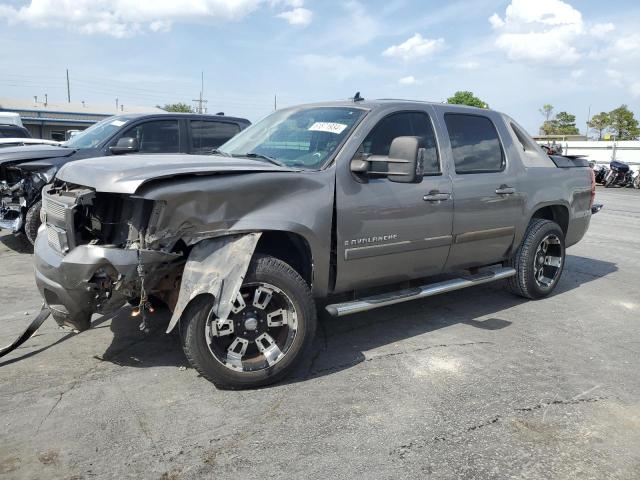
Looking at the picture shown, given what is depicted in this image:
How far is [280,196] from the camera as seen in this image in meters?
3.72

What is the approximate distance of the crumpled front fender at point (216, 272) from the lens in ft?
11.0

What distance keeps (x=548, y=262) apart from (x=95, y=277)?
15.2 feet

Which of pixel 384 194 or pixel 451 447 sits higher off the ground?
pixel 384 194

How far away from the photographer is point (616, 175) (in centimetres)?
2478

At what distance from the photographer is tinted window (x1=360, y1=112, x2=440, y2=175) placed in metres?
4.37

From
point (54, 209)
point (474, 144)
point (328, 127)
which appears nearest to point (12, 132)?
point (54, 209)

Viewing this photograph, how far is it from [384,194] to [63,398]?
255 cm

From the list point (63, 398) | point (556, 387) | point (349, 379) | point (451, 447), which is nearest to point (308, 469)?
point (451, 447)

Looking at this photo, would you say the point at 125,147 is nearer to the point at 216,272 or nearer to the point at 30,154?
the point at 30,154

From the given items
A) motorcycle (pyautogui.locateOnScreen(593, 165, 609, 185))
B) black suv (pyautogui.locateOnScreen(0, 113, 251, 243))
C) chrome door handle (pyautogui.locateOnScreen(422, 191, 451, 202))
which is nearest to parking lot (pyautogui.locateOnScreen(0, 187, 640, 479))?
chrome door handle (pyautogui.locateOnScreen(422, 191, 451, 202))

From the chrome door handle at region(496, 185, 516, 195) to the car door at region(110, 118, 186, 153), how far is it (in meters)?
4.74

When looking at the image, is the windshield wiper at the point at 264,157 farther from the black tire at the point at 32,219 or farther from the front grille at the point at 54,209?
the black tire at the point at 32,219

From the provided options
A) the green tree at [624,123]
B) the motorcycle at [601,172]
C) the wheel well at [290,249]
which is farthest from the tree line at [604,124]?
the wheel well at [290,249]

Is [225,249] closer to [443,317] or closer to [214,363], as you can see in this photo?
[214,363]
